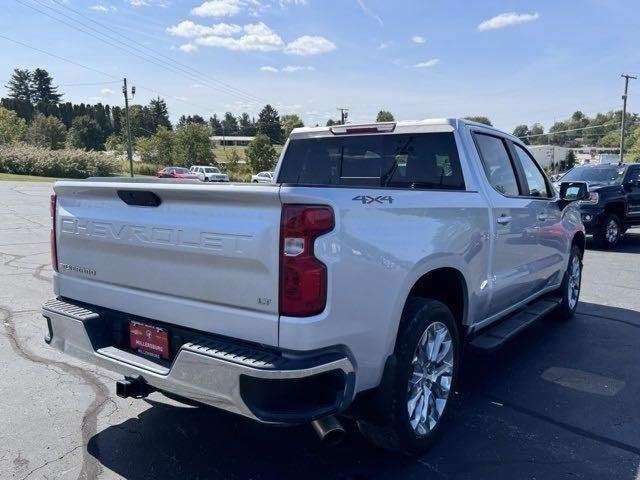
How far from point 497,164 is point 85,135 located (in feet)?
369

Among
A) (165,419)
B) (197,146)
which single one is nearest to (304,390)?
(165,419)

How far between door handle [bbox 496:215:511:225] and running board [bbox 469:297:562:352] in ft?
2.87

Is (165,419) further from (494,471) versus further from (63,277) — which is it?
(494,471)

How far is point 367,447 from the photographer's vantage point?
3393mm

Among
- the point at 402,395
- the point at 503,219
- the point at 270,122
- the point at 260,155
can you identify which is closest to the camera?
the point at 402,395

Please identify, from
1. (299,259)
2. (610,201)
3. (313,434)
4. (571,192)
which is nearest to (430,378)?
(313,434)

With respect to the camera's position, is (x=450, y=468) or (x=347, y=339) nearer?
(x=347, y=339)

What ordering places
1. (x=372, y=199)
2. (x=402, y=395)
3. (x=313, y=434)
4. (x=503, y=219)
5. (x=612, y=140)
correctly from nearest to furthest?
(x=372, y=199)
(x=402, y=395)
(x=313, y=434)
(x=503, y=219)
(x=612, y=140)

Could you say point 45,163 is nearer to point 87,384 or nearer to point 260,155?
point 260,155

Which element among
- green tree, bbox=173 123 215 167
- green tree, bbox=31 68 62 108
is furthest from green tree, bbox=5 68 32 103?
green tree, bbox=173 123 215 167

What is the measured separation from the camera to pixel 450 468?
316 centimetres

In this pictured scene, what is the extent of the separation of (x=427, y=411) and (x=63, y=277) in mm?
2464

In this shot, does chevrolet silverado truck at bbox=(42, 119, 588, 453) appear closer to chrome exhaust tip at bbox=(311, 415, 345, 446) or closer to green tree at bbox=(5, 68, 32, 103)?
chrome exhaust tip at bbox=(311, 415, 345, 446)

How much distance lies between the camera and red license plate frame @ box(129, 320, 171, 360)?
2947mm
